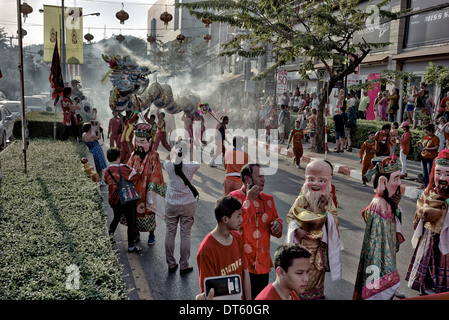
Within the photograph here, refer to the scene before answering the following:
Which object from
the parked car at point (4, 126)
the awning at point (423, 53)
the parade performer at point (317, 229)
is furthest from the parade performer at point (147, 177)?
the awning at point (423, 53)

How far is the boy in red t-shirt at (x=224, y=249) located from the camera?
10.7ft

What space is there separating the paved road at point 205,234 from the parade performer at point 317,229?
1.05 meters

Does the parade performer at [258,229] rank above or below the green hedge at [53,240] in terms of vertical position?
above

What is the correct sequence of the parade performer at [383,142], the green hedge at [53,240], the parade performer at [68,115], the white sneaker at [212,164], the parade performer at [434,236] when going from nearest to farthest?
the green hedge at [53,240], the parade performer at [434,236], the parade performer at [383,142], the white sneaker at [212,164], the parade performer at [68,115]

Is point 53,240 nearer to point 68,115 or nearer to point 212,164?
point 212,164

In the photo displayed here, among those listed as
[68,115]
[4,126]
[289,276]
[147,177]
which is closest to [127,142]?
[147,177]

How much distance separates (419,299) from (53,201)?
219 inches

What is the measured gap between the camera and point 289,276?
278 cm

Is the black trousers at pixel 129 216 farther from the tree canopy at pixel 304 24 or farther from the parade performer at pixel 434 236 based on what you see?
the tree canopy at pixel 304 24

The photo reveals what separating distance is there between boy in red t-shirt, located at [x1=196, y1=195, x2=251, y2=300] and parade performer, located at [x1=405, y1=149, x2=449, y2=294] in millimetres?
2538

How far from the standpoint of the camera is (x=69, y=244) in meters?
4.77

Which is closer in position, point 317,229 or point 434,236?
point 317,229

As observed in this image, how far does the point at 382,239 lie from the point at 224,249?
1850mm

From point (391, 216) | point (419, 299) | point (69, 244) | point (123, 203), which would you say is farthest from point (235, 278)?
point (123, 203)
